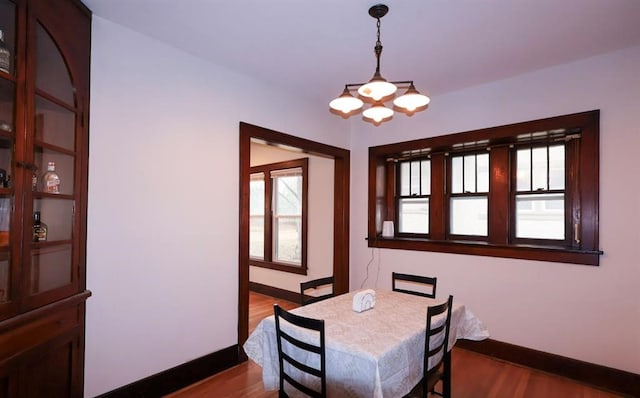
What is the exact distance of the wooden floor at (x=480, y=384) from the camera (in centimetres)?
267

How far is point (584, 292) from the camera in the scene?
2910 millimetres

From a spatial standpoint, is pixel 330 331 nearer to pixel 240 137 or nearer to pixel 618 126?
pixel 240 137

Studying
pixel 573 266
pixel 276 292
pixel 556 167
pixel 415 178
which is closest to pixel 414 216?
pixel 415 178

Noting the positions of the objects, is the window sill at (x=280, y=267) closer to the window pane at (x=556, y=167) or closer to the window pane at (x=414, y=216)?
the window pane at (x=414, y=216)

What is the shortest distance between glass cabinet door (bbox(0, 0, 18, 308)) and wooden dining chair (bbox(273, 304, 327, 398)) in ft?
4.33

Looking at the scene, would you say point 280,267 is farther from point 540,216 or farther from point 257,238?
point 540,216

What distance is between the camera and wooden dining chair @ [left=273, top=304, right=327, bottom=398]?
5.58 feet

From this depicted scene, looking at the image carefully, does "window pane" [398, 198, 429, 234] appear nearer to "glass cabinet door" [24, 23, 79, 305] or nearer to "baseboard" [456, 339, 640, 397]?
"baseboard" [456, 339, 640, 397]

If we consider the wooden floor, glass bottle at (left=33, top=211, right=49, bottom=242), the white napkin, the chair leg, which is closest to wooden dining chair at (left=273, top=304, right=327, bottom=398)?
the white napkin

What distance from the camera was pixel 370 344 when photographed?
1.71 meters

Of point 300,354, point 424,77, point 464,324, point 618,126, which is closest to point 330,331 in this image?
point 300,354

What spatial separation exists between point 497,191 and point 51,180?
12.4ft

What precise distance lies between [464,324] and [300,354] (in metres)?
1.31

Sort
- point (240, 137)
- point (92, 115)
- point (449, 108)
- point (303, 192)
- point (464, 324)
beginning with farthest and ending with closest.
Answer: point (303, 192)
point (449, 108)
point (240, 137)
point (464, 324)
point (92, 115)
